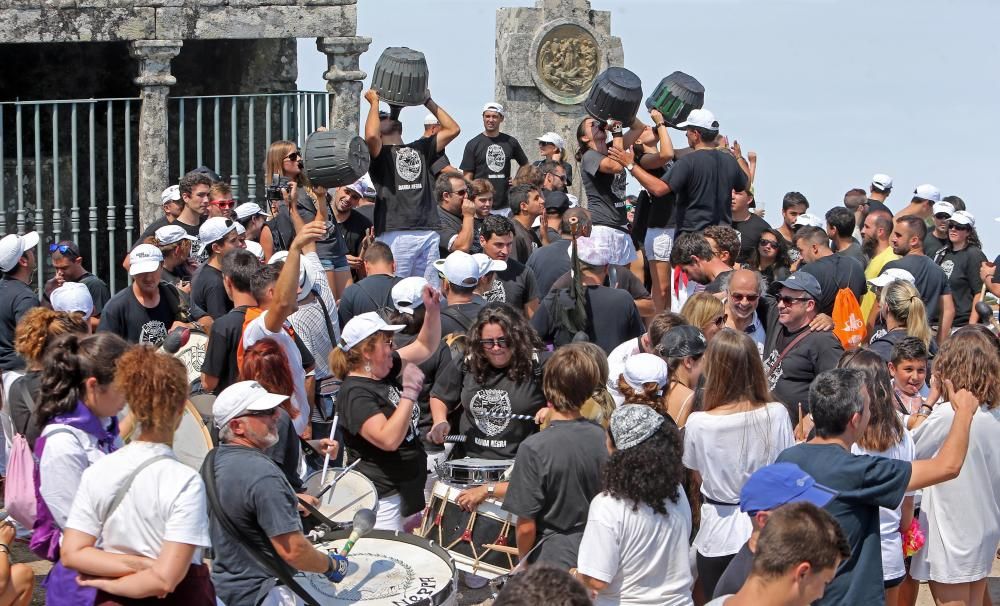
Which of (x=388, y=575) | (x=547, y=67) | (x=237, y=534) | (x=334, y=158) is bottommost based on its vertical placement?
(x=388, y=575)

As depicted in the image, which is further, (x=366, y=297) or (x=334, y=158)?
(x=334, y=158)

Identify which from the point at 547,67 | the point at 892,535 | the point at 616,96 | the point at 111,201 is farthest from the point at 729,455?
the point at 547,67

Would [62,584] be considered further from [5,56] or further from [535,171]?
[5,56]

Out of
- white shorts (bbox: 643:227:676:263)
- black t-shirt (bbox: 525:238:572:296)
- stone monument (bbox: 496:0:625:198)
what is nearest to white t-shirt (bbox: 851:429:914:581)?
black t-shirt (bbox: 525:238:572:296)

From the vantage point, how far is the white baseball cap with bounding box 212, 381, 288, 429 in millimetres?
4668

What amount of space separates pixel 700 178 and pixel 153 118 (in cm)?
472

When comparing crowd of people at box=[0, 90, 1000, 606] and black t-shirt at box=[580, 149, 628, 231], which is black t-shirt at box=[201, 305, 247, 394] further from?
black t-shirt at box=[580, 149, 628, 231]

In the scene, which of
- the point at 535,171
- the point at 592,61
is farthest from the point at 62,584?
the point at 592,61

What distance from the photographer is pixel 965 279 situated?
34.4 feet

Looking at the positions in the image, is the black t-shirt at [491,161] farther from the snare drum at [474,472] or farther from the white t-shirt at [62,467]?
the white t-shirt at [62,467]

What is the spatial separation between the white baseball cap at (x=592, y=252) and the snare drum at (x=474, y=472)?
6.83 feet

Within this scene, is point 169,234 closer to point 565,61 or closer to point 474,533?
point 474,533

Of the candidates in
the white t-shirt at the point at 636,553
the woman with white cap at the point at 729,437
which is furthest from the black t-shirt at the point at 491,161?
the white t-shirt at the point at 636,553

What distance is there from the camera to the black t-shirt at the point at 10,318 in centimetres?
787
